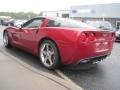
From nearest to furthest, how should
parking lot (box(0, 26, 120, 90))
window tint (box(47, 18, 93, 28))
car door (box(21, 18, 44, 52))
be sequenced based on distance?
parking lot (box(0, 26, 120, 90)), window tint (box(47, 18, 93, 28)), car door (box(21, 18, 44, 52))

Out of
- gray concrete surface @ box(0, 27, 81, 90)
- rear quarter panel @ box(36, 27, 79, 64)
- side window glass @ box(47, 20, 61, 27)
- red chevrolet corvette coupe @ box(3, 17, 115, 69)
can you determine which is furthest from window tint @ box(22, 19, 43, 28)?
gray concrete surface @ box(0, 27, 81, 90)

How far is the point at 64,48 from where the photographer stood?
5.73 metres

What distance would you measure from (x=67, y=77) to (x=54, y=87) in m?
0.88

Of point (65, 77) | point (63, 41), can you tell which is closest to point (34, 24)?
point (63, 41)

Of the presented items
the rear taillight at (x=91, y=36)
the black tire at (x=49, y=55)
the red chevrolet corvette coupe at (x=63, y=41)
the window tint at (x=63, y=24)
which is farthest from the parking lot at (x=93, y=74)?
the window tint at (x=63, y=24)

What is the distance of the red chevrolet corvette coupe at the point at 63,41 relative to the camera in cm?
558

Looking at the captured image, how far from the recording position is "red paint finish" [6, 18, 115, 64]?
554 centimetres

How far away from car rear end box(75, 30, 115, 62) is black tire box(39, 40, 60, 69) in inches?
23.4

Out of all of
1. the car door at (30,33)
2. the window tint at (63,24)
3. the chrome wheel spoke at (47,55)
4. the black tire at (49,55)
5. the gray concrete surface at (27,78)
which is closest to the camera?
the gray concrete surface at (27,78)

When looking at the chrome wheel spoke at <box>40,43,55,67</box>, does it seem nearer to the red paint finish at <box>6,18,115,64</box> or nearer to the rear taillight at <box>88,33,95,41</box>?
the red paint finish at <box>6,18,115,64</box>

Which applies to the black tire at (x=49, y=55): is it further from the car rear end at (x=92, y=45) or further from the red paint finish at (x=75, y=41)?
the car rear end at (x=92, y=45)

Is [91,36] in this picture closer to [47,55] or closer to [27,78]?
[47,55]

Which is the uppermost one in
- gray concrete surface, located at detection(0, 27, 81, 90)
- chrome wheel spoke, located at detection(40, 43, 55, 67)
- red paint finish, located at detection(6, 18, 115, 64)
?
red paint finish, located at detection(6, 18, 115, 64)

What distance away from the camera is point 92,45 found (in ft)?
18.7
